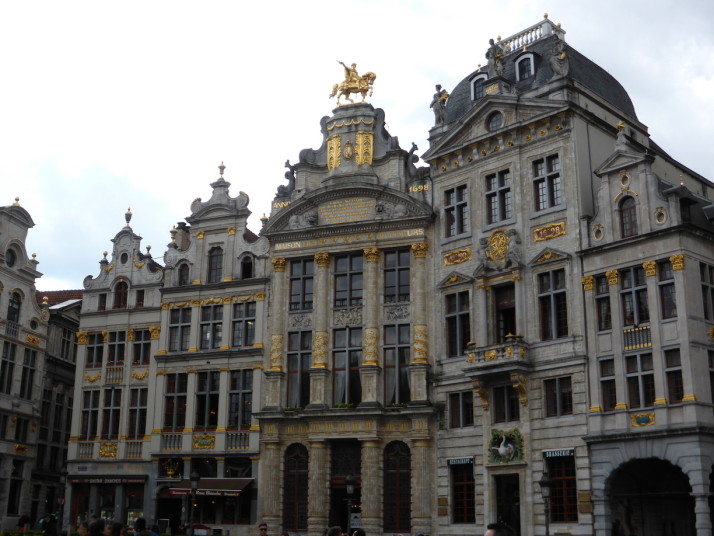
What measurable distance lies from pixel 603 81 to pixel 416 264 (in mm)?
12606

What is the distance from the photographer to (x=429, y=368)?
40.5 m

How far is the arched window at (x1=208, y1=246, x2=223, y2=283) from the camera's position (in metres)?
46.6

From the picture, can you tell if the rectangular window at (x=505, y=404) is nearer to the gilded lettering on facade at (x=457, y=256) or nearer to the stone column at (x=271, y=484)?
the gilded lettering on facade at (x=457, y=256)

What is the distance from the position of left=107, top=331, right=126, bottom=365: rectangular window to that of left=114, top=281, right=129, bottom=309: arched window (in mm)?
1560

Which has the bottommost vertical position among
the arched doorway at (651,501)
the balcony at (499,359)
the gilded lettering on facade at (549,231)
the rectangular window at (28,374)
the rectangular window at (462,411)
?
the arched doorway at (651,501)

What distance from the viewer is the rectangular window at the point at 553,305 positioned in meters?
36.8

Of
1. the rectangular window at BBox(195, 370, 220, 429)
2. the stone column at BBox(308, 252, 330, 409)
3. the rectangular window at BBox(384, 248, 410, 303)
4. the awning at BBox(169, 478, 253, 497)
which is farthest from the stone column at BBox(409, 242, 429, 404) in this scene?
the rectangular window at BBox(195, 370, 220, 429)

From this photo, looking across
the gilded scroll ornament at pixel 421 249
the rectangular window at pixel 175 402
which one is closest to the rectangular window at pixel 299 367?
the rectangular window at pixel 175 402

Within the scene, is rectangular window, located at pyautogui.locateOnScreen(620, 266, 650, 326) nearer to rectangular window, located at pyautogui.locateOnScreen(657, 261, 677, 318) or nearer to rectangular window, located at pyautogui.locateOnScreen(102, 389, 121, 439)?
rectangular window, located at pyautogui.locateOnScreen(657, 261, 677, 318)

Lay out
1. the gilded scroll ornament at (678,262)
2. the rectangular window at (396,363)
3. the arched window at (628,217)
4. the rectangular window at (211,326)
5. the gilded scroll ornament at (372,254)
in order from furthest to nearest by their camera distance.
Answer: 1. the rectangular window at (211,326)
2. the gilded scroll ornament at (372,254)
3. the rectangular window at (396,363)
4. the arched window at (628,217)
5. the gilded scroll ornament at (678,262)

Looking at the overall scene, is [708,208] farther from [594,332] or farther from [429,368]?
[429,368]

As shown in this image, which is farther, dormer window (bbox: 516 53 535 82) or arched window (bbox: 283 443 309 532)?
dormer window (bbox: 516 53 535 82)

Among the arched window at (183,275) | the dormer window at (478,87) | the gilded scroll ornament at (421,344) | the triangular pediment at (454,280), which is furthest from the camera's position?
the arched window at (183,275)

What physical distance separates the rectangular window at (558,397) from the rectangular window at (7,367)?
28.9 metres
